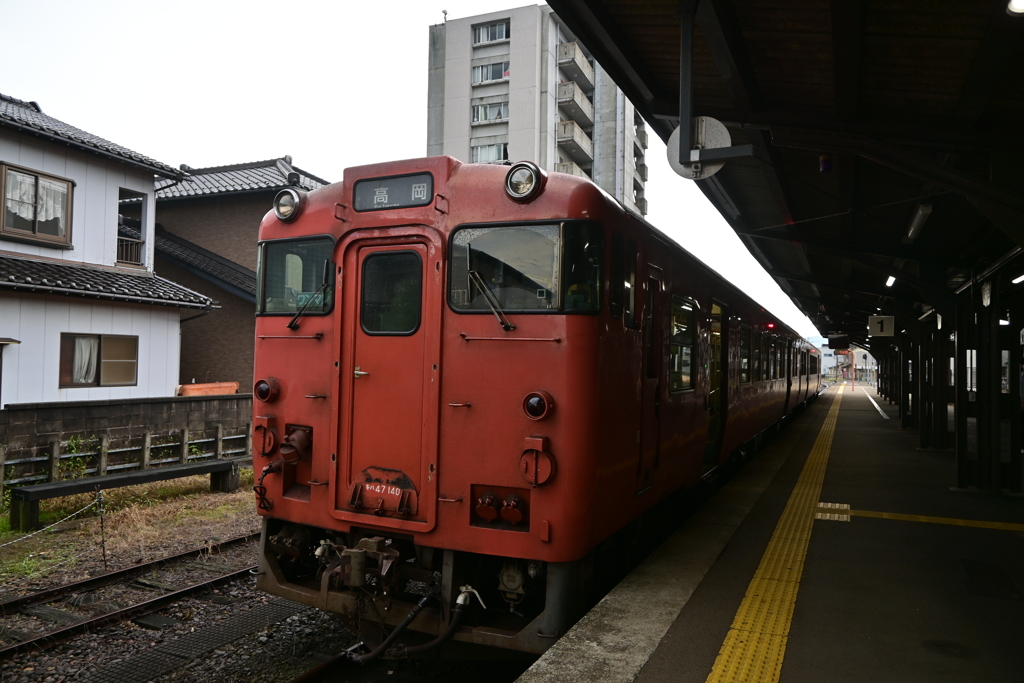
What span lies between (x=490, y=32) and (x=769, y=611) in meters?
33.5

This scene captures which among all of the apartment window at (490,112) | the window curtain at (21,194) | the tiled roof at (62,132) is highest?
the apartment window at (490,112)

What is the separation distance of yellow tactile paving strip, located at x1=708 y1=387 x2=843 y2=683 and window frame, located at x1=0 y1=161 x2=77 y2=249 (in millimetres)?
11859

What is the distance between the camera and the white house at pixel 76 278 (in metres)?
10.6

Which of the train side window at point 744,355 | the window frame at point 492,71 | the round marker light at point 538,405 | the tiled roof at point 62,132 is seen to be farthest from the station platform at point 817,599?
the window frame at point 492,71

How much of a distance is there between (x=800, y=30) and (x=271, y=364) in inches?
166

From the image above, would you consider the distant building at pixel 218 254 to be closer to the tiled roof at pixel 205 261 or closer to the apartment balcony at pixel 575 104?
the tiled roof at pixel 205 261

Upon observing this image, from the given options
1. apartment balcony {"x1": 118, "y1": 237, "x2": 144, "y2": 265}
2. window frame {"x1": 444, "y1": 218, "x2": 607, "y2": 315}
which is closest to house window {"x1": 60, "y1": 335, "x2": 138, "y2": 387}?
apartment balcony {"x1": 118, "y1": 237, "x2": 144, "y2": 265}

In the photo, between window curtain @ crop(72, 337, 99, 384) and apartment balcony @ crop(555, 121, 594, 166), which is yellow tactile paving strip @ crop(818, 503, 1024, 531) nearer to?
window curtain @ crop(72, 337, 99, 384)

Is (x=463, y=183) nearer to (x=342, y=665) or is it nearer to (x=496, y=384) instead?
(x=496, y=384)

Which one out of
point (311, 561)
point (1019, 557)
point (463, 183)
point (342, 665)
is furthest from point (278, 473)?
point (1019, 557)

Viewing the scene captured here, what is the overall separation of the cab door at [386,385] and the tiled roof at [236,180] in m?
13.4

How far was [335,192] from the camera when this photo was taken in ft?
14.4

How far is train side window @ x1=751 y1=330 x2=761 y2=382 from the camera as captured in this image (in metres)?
10.2

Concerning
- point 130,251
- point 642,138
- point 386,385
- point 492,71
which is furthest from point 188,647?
point 642,138
